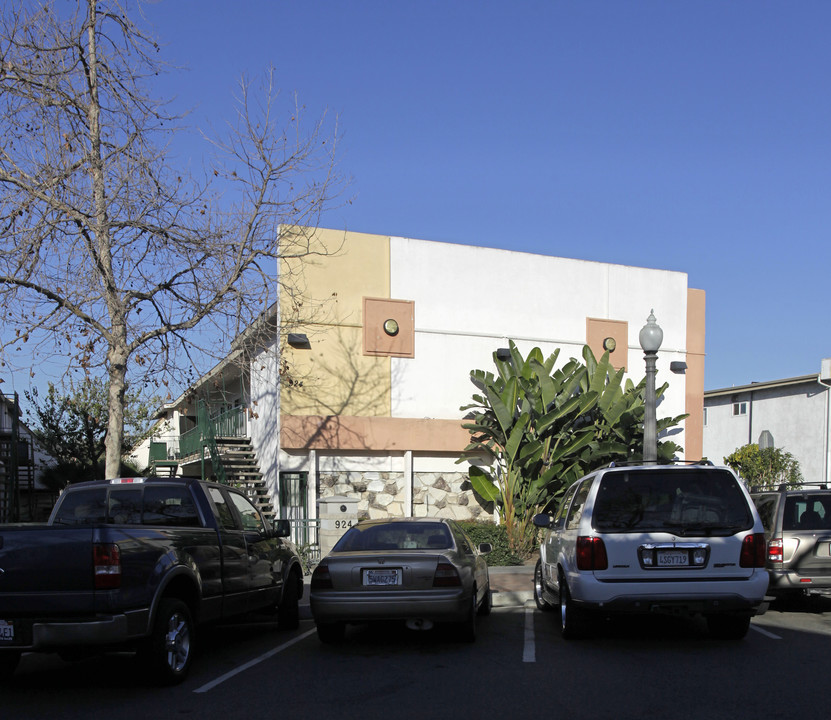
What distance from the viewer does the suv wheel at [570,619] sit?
9047mm

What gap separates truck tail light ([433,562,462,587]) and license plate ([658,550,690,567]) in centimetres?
200

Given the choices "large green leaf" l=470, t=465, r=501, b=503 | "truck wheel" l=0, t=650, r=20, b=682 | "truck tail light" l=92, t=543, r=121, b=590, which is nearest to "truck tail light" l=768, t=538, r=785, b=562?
"truck tail light" l=92, t=543, r=121, b=590

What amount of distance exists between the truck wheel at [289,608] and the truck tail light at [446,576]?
104 inches

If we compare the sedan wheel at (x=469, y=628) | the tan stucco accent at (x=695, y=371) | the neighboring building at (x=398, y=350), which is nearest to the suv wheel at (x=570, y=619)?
the sedan wheel at (x=469, y=628)

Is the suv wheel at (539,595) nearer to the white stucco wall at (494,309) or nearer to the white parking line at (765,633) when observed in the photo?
the white parking line at (765,633)

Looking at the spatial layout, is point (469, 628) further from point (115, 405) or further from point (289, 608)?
point (115, 405)

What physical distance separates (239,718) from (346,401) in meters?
14.2

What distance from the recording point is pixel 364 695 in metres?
7.00

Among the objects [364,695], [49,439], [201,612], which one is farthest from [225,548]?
[49,439]

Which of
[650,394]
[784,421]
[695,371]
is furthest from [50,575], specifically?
[784,421]

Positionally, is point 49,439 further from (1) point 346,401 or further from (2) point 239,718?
(2) point 239,718

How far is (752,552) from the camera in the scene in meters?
8.51

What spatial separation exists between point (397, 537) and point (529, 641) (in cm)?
181

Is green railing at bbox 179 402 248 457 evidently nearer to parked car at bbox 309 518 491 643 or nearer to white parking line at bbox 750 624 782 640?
parked car at bbox 309 518 491 643
